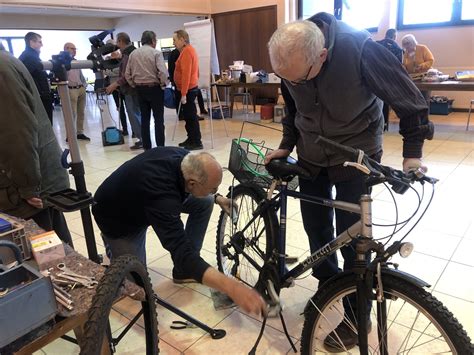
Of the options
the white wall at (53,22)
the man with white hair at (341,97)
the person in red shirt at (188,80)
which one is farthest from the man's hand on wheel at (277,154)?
the white wall at (53,22)

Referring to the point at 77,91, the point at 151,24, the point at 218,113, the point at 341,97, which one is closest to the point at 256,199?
the point at 341,97

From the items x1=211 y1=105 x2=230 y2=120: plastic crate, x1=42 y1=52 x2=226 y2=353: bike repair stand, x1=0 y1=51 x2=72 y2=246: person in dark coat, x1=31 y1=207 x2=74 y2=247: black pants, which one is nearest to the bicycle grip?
x1=42 y1=52 x2=226 y2=353: bike repair stand

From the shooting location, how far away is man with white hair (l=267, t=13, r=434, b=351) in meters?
1.30

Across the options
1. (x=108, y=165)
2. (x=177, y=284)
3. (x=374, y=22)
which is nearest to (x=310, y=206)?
(x=177, y=284)

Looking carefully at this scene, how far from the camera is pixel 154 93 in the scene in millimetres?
4770

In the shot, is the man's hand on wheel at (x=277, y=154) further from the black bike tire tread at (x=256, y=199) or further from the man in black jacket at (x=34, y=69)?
the man in black jacket at (x=34, y=69)

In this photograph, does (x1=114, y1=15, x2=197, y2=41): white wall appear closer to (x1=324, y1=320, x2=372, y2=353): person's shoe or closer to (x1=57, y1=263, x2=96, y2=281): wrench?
(x1=324, y1=320, x2=372, y2=353): person's shoe

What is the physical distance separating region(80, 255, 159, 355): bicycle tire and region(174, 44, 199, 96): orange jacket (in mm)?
4066

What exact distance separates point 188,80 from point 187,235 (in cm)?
322

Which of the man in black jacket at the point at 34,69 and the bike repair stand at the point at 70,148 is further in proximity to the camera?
the man in black jacket at the point at 34,69

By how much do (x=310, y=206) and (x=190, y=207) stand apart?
67 cm

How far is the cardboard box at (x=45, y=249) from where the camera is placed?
1.17m

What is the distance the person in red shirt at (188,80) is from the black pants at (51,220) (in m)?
3.15

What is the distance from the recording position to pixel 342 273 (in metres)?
1.26
